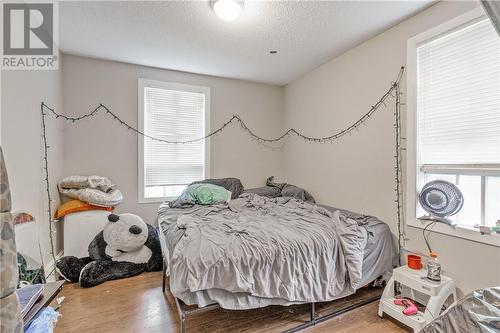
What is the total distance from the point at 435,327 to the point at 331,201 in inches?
A: 87.1

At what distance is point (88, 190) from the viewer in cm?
295

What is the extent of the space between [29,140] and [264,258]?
7.95 feet

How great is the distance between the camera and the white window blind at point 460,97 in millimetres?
1794

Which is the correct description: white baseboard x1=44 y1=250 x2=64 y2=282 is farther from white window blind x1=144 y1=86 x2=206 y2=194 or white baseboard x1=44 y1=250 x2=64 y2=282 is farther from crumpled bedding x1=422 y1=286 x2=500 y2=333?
crumpled bedding x1=422 y1=286 x2=500 y2=333

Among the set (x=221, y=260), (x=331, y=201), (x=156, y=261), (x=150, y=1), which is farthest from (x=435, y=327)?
(x=150, y=1)

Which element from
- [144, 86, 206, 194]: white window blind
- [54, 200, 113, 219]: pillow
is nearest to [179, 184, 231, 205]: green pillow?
[144, 86, 206, 194]: white window blind

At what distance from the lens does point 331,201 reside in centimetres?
329

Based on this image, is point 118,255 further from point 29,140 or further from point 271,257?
point 271,257

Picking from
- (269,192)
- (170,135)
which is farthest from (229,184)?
(170,135)

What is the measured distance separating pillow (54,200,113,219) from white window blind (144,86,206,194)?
763 millimetres

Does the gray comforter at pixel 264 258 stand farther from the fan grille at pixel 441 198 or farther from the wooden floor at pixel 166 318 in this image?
the fan grille at pixel 441 198

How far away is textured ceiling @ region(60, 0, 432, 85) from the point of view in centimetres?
218

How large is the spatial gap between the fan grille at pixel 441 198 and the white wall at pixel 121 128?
2607 mm

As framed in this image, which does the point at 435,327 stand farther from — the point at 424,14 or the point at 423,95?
the point at 424,14
